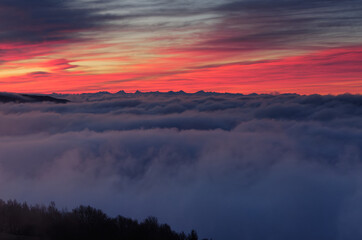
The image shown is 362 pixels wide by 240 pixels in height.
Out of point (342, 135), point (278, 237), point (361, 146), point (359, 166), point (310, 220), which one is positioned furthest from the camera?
point (342, 135)

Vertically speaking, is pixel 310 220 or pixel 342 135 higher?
pixel 342 135

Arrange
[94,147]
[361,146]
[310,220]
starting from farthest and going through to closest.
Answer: [361,146], [94,147], [310,220]

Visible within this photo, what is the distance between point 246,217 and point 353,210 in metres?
24.3

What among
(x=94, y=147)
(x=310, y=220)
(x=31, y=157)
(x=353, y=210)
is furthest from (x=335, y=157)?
(x=31, y=157)

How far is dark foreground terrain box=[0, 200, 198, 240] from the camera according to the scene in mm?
13469

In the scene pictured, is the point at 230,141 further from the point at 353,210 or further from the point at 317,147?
the point at 353,210

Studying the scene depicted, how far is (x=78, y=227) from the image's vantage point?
1421cm

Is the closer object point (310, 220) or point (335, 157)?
point (310, 220)

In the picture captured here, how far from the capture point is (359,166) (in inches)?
4719

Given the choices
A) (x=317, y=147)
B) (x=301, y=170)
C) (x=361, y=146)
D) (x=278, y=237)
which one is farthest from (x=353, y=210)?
(x=361, y=146)

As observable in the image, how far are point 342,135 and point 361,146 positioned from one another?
45.7ft

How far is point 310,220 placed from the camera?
75812 mm

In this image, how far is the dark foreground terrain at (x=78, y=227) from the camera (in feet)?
44.2

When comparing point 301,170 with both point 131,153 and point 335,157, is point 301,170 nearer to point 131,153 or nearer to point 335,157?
point 335,157
